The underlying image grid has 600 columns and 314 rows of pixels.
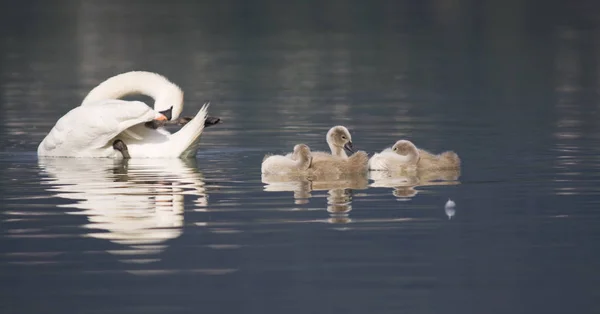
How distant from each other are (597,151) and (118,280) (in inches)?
316

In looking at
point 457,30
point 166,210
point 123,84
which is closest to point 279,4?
point 457,30

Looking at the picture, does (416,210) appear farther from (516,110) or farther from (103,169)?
(516,110)

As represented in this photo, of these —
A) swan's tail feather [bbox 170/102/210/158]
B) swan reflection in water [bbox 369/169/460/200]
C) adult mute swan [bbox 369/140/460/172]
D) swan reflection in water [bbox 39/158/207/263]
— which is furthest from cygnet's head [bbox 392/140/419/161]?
swan's tail feather [bbox 170/102/210/158]

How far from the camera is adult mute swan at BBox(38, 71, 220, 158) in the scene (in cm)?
1714

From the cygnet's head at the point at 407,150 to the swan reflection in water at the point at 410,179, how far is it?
0.18 meters

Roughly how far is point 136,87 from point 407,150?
13.1 feet

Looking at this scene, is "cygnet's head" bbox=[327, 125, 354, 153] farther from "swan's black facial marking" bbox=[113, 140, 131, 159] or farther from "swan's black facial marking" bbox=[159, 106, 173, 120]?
"swan's black facial marking" bbox=[113, 140, 131, 159]

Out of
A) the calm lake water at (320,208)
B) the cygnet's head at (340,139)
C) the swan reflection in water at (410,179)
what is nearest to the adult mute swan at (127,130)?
the calm lake water at (320,208)

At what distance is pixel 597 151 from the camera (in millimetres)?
17078

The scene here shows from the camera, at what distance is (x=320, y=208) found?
13.2 meters

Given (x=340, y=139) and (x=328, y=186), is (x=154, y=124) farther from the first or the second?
(x=328, y=186)

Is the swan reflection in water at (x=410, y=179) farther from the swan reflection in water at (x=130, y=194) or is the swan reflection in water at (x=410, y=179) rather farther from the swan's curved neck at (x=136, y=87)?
the swan's curved neck at (x=136, y=87)

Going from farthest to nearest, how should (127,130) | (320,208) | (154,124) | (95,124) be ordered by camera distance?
(127,130), (154,124), (95,124), (320,208)

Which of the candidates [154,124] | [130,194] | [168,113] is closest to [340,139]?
[130,194]
